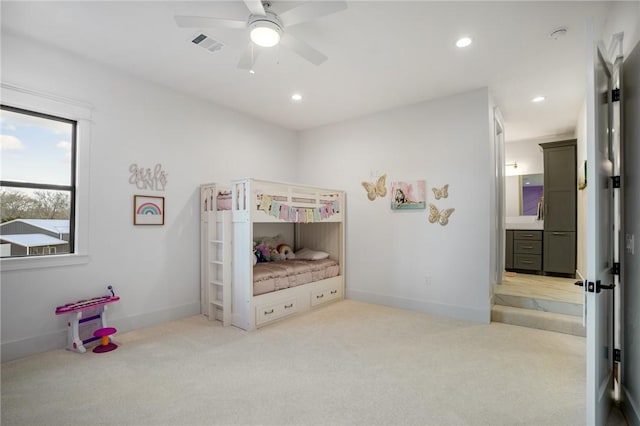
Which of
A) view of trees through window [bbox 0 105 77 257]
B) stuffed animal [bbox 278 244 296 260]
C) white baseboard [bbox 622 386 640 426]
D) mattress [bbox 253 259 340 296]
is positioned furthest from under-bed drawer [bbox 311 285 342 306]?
white baseboard [bbox 622 386 640 426]

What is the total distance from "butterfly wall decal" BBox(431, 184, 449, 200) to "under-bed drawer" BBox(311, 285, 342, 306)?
78.6 inches

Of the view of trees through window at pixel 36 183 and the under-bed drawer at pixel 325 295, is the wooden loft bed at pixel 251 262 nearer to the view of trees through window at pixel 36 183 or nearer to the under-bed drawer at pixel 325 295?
the under-bed drawer at pixel 325 295

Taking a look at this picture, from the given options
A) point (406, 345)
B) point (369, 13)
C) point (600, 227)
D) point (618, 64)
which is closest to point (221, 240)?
point (406, 345)

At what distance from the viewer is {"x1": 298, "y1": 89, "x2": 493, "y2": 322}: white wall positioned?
12.3 ft

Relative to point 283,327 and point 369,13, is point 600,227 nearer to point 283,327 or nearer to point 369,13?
point 369,13

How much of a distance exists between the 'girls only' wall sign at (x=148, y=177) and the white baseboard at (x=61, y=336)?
1483mm

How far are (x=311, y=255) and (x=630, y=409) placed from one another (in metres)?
3.64

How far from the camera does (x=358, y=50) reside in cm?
292

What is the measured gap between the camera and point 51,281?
9.50ft

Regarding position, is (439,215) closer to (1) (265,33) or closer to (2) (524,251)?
(2) (524,251)

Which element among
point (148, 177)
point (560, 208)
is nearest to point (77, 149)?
point (148, 177)

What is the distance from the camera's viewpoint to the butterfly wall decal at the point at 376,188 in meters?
4.54

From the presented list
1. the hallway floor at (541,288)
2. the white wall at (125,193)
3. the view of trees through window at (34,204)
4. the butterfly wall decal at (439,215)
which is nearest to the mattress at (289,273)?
the white wall at (125,193)

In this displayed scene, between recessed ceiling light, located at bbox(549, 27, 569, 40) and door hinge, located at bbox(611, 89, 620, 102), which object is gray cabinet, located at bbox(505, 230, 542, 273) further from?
door hinge, located at bbox(611, 89, 620, 102)
